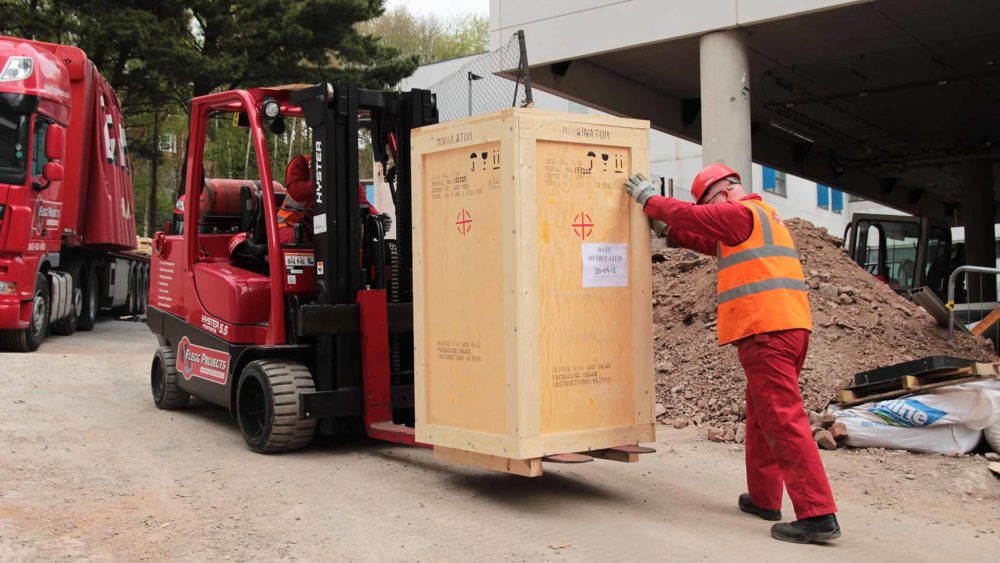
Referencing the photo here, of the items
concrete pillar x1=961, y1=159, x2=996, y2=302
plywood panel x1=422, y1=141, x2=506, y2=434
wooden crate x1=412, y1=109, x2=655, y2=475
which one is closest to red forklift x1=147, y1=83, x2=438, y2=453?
plywood panel x1=422, y1=141, x2=506, y2=434

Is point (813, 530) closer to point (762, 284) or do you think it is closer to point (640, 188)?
point (762, 284)

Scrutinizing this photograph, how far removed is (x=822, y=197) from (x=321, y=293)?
Answer: 37164mm

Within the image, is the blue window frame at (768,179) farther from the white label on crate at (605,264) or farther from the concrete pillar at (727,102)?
the white label on crate at (605,264)

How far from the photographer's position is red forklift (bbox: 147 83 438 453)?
6.54 metres

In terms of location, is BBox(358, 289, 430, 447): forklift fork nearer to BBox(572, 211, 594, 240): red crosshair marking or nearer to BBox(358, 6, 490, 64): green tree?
BBox(572, 211, 594, 240): red crosshair marking

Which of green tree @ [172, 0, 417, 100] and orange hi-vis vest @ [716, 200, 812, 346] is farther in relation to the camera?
green tree @ [172, 0, 417, 100]

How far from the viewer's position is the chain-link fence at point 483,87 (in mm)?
12219

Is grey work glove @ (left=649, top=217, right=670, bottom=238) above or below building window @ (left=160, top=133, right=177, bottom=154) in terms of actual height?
below

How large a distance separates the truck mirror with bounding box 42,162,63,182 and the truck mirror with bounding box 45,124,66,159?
0.41 feet

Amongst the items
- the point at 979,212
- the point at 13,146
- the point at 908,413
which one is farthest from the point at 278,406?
the point at 979,212

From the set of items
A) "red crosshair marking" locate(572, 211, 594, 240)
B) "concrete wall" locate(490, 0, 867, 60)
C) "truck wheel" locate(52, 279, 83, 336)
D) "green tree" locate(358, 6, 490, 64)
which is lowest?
"truck wheel" locate(52, 279, 83, 336)

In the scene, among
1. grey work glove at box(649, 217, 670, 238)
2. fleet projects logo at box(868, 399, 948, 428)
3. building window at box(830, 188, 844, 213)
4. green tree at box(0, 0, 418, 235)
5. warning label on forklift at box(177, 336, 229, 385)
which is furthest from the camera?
building window at box(830, 188, 844, 213)

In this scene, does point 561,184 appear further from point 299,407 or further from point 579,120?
point 299,407

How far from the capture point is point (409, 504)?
213 inches
